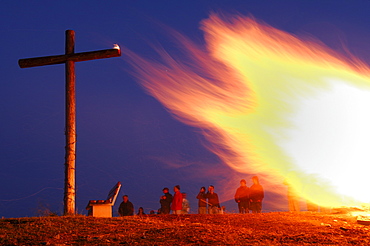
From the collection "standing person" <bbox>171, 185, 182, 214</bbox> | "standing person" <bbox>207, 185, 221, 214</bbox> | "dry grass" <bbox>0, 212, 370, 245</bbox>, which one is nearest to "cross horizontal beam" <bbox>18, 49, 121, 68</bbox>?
"dry grass" <bbox>0, 212, 370, 245</bbox>

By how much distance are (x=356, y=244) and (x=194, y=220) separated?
4.89 meters

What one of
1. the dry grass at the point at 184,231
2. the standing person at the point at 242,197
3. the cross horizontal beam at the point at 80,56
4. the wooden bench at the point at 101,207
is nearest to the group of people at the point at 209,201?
the standing person at the point at 242,197

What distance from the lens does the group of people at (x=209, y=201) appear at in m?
17.9

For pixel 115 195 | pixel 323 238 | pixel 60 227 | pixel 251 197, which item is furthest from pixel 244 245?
pixel 251 197

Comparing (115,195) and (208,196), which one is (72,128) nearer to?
(115,195)

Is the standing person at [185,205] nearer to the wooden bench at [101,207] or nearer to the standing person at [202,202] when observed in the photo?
the standing person at [202,202]

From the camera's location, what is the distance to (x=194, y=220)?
44.3 feet

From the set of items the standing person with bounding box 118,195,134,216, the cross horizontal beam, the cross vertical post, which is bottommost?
the standing person with bounding box 118,195,134,216

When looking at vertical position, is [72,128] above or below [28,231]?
above

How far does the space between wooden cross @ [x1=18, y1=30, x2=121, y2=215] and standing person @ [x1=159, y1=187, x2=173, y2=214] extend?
209 inches

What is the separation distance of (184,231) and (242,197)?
8160 millimetres

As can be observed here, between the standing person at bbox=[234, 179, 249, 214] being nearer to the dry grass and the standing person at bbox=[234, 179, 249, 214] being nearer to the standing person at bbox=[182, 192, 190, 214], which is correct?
the standing person at bbox=[182, 192, 190, 214]

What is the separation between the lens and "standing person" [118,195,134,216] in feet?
60.0

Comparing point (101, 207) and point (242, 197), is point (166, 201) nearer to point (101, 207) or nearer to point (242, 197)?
point (242, 197)
